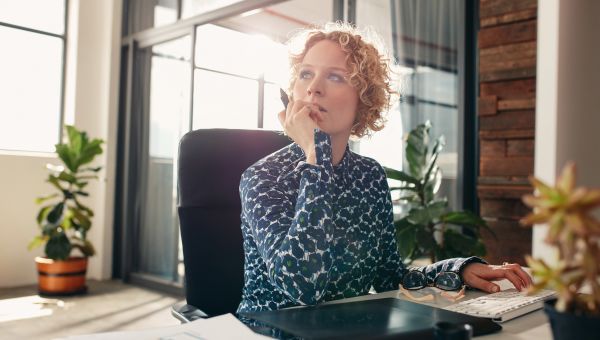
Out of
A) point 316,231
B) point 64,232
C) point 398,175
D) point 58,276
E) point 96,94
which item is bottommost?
point 58,276

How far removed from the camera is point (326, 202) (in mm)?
1110

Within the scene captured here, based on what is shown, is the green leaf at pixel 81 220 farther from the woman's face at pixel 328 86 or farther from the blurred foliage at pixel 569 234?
the blurred foliage at pixel 569 234

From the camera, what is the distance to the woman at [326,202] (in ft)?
3.52

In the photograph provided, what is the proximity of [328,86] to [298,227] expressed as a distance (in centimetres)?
44

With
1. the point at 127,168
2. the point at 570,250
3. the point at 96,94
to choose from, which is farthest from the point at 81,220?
the point at 570,250

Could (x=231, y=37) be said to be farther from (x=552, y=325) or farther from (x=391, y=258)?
(x=552, y=325)

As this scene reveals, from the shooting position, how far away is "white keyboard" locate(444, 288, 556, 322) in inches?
34.0

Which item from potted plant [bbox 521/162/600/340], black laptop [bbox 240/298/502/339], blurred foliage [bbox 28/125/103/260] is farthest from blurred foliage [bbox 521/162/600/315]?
blurred foliage [bbox 28/125/103/260]

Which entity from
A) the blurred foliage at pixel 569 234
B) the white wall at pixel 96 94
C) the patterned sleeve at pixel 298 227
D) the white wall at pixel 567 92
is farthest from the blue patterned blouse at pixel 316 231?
the white wall at pixel 96 94

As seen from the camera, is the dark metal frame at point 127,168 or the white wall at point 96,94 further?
the white wall at point 96,94

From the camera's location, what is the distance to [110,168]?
491 cm

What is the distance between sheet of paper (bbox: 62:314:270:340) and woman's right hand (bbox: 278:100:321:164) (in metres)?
0.50

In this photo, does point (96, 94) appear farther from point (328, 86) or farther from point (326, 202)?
point (326, 202)

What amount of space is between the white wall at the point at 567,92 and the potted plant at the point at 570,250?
161 centimetres
